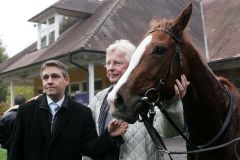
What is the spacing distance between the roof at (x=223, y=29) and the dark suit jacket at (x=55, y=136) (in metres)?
11.0

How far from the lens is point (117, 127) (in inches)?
127

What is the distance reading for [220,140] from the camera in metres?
3.29

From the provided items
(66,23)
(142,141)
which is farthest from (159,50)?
(66,23)

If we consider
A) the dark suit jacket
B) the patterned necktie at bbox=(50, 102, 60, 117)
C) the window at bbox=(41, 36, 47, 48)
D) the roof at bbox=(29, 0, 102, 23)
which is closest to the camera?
the dark suit jacket

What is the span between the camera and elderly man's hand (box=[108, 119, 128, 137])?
3.20 m

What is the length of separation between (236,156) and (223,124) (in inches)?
10.7

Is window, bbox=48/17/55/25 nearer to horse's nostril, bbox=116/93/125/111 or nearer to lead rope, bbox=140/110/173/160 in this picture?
lead rope, bbox=140/110/173/160

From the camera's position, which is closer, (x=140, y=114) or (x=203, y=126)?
(x=140, y=114)

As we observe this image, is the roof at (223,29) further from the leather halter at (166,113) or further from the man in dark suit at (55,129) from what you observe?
the man in dark suit at (55,129)

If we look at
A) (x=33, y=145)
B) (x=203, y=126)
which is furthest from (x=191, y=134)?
(x=33, y=145)

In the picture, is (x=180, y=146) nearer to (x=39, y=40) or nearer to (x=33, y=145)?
(x=33, y=145)

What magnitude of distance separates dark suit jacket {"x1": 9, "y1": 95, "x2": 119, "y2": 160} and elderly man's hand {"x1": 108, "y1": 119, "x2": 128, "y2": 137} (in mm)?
74

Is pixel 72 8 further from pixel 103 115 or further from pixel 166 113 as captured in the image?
pixel 166 113

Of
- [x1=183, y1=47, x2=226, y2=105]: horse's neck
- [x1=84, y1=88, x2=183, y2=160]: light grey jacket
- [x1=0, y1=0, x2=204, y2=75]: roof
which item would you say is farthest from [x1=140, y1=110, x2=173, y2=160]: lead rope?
[x1=0, y1=0, x2=204, y2=75]: roof
